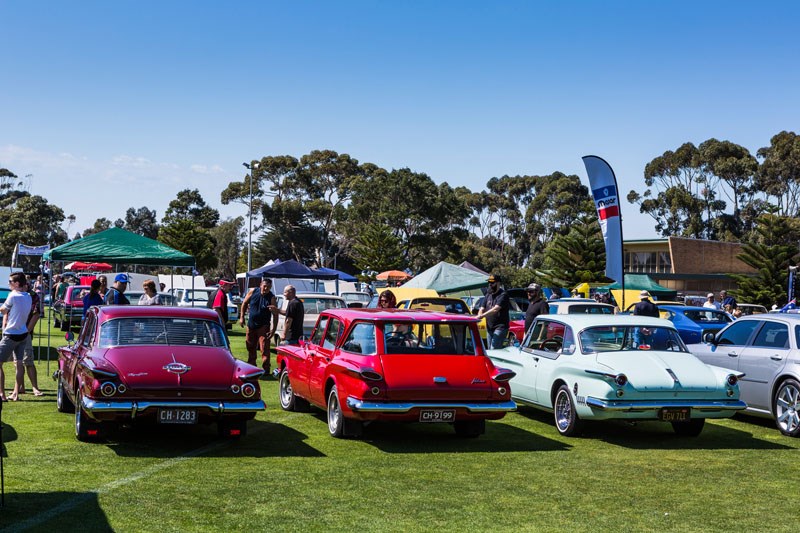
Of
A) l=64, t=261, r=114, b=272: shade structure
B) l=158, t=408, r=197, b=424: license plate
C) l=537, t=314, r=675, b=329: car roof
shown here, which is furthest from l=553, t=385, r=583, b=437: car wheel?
l=64, t=261, r=114, b=272: shade structure

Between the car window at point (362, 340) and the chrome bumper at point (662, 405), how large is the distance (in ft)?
8.37

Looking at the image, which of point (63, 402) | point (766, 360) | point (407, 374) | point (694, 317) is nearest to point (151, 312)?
point (63, 402)

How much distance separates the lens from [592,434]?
11719mm

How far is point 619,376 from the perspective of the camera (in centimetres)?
1071

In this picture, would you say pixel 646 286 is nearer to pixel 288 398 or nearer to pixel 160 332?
pixel 288 398

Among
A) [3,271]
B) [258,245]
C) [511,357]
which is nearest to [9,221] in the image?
[258,245]

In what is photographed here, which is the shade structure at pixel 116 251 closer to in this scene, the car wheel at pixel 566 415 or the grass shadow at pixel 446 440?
the grass shadow at pixel 446 440

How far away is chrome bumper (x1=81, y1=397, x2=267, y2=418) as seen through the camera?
30.9 ft

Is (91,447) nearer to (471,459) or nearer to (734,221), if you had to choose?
(471,459)

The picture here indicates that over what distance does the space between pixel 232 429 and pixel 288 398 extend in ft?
9.20

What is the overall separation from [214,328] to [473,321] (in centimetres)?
299

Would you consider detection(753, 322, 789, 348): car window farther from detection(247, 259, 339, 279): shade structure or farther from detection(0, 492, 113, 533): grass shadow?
detection(247, 259, 339, 279): shade structure

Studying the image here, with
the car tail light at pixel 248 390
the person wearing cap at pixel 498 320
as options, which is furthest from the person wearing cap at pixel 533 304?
the car tail light at pixel 248 390

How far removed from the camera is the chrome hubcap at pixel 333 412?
428 inches
